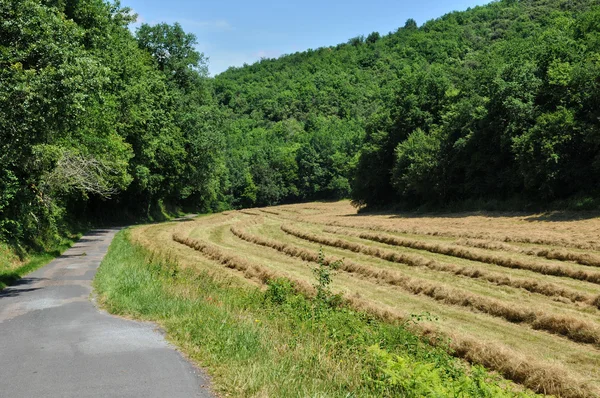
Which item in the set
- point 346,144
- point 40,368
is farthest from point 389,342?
point 346,144

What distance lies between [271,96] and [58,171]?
13464cm

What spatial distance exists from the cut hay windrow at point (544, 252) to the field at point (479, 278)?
5cm

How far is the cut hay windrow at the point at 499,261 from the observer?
15.9 m

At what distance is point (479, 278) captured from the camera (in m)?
17.3

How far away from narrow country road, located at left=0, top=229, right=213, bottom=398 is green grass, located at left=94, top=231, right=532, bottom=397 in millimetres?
419

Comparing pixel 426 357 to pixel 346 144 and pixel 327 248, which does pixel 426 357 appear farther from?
pixel 346 144

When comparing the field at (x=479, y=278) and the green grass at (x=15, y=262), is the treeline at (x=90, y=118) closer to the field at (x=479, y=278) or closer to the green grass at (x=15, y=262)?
the green grass at (x=15, y=262)

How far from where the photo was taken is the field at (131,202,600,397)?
1001cm

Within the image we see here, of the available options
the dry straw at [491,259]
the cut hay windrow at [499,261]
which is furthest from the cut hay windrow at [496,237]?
the cut hay windrow at [499,261]

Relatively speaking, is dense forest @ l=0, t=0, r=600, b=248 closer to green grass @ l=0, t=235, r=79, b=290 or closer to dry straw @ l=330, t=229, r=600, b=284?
green grass @ l=0, t=235, r=79, b=290

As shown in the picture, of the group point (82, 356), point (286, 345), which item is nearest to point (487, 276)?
point (286, 345)

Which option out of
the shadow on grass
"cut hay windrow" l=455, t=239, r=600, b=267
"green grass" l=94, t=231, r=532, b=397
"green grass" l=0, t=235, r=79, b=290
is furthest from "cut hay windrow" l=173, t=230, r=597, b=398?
"green grass" l=0, t=235, r=79, b=290

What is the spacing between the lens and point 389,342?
997 cm

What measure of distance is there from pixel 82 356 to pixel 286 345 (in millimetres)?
3159
